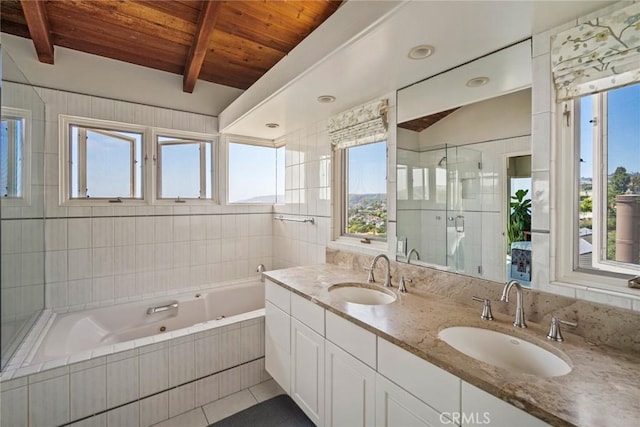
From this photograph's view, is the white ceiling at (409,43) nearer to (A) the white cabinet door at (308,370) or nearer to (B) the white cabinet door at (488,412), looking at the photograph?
(B) the white cabinet door at (488,412)

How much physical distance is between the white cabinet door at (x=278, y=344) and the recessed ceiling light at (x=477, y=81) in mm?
1774

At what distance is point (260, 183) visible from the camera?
11.4 feet

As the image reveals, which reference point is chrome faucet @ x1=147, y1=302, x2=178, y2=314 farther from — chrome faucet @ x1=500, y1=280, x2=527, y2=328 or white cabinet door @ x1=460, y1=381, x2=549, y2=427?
chrome faucet @ x1=500, y1=280, x2=527, y2=328

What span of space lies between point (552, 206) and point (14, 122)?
3091 mm

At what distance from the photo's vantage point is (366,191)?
2318 millimetres

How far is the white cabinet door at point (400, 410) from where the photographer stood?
3.28 feet

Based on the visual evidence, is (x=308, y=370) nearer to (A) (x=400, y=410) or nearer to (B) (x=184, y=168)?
(A) (x=400, y=410)

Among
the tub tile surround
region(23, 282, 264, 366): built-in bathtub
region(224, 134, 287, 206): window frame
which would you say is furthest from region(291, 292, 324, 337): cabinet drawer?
region(224, 134, 287, 206): window frame

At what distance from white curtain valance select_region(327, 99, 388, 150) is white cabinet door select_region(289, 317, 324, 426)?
4.70 feet

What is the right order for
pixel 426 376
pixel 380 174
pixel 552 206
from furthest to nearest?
pixel 380 174 → pixel 552 206 → pixel 426 376

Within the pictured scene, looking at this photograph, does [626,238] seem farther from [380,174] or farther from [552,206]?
[380,174]

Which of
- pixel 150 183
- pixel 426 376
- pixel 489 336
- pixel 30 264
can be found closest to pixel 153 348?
pixel 30 264

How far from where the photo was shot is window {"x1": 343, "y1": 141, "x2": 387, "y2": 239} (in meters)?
2.17

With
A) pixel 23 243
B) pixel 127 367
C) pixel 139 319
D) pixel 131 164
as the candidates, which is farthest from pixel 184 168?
pixel 127 367
